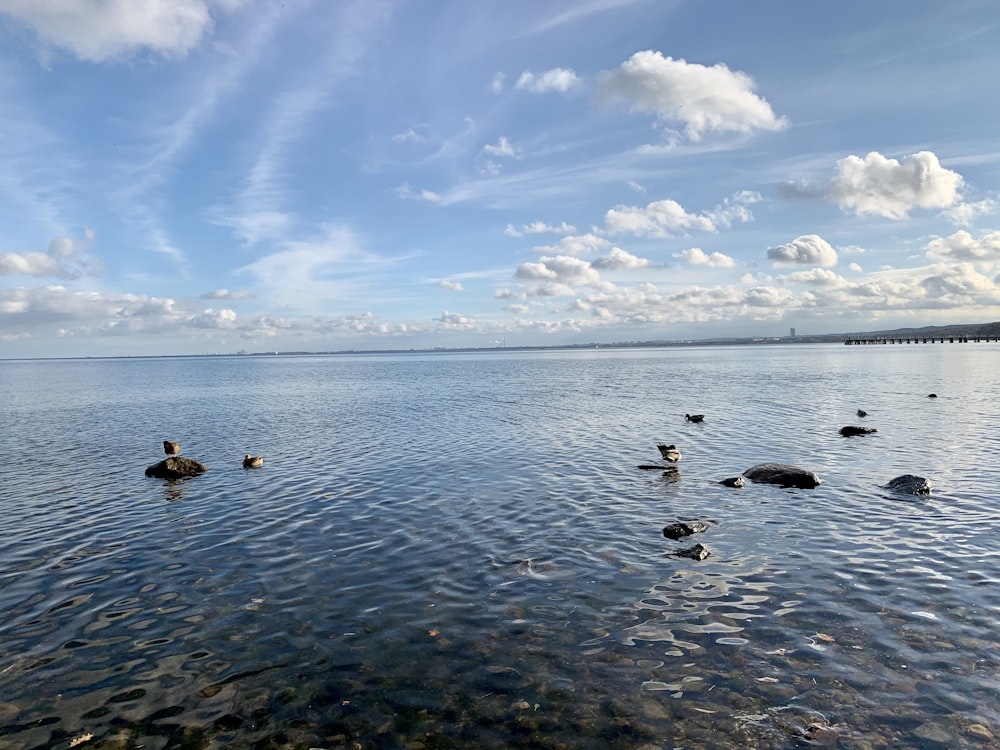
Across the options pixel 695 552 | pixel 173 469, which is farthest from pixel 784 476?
pixel 173 469

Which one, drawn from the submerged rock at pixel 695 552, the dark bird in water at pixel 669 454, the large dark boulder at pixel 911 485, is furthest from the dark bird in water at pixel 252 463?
the large dark boulder at pixel 911 485

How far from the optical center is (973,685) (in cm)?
1124

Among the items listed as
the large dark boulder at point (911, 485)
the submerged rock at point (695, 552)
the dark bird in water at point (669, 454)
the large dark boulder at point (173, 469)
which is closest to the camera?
the submerged rock at point (695, 552)

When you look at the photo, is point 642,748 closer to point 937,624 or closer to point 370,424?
point 937,624

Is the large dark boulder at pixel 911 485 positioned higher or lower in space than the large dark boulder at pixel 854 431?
higher

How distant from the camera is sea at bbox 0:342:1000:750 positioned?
10.7 metres

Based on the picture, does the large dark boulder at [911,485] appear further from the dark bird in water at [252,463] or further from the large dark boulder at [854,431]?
the dark bird in water at [252,463]

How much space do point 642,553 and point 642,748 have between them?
31.7 ft

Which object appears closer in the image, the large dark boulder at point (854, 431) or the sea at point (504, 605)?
the sea at point (504, 605)

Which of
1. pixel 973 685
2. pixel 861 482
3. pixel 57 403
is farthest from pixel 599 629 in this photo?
pixel 57 403

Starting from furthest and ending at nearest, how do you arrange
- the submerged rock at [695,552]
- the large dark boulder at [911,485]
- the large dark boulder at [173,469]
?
the large dark boulder at [173,469]
the large dark boulder at [911,485]
the submerged rock at [695,552]

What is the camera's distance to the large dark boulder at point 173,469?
110 feet

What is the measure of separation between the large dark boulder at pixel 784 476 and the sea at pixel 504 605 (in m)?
1.00

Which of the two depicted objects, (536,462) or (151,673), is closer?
(151,673)
